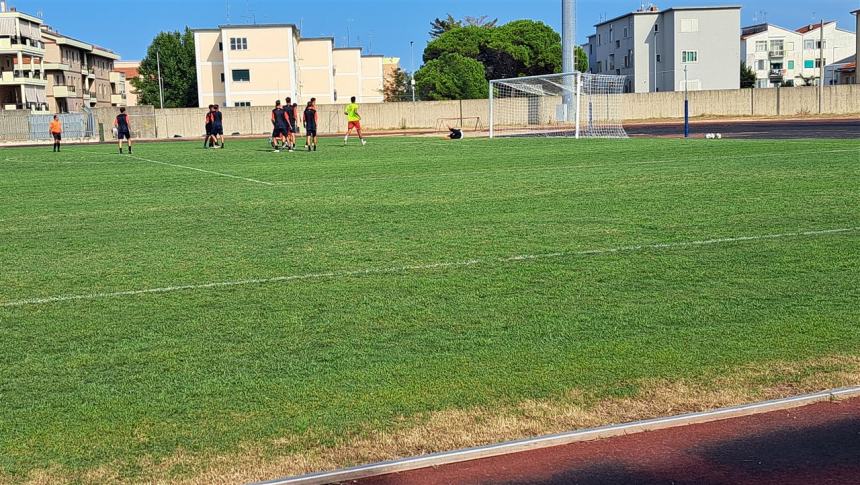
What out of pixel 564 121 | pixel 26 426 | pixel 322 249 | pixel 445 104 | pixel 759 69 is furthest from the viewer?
pixel 759 69

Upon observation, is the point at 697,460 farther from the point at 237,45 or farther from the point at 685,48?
the point at 685,48

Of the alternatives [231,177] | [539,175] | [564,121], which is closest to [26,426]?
[539,175]

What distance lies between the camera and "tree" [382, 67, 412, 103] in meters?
109

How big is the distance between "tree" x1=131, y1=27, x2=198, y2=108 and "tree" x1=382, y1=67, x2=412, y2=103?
22.3m

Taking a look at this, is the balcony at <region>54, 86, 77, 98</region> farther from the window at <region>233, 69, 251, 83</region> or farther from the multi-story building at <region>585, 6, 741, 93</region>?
the multi-story building at <region>585, 6, 741, 93</region>

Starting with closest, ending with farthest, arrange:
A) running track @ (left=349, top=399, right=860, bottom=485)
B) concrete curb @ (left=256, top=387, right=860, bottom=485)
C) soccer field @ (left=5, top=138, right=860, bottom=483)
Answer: running track @ (left=349, top=399, right=860, bottom=485) < concrete curb @ (left=256, top=387, right=860, bottom=485) < soccer field @ (left=5, top=138, right=860, bottom=483)

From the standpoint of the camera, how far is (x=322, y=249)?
1042 cm

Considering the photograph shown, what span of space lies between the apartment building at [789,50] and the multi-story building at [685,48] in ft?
92.7

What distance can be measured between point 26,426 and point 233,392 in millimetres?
1112

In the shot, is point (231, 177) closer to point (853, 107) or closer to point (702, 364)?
point (702, 364)

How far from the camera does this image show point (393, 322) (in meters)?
6.98

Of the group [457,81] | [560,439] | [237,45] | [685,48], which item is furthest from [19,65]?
[560,439]

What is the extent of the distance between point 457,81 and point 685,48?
2598cm

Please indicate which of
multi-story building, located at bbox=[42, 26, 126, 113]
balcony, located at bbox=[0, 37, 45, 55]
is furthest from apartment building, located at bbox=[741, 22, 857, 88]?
balcony, located at bbox=[0, 37, 45, 55]
